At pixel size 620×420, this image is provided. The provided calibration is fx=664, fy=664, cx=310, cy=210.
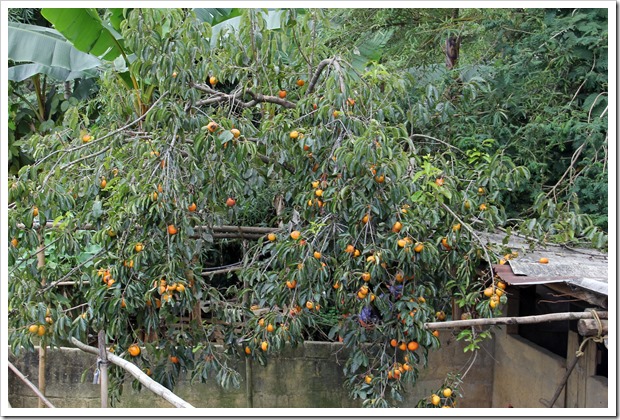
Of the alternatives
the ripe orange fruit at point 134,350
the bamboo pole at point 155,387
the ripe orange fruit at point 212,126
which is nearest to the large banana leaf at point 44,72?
the ripe orange fruit at point 212,126

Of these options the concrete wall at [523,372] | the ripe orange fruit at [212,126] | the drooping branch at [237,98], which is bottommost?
the concrete wall at [523,372]

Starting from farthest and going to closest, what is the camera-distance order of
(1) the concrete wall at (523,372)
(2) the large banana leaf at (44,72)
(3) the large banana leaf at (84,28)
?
(2) the large banana leaf at (44,72) → (3) the large banana leaf at (84,28) → (1) the concrete wall at (523,372)

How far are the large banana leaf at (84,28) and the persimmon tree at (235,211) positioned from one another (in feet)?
4.97

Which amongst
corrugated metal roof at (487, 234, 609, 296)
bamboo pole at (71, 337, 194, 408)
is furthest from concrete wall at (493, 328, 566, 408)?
Answer: bamboo pole at (71, 337, 194, 408)

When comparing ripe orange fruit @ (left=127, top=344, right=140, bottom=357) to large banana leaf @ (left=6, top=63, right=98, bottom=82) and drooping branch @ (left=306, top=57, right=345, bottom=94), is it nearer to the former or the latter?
drooping branch @ (left=306, top=57, right=345, bottom=94)

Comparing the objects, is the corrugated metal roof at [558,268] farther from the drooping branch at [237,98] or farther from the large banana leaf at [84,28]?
the large banana leaf at [84,28]

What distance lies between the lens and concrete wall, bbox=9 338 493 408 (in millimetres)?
5574

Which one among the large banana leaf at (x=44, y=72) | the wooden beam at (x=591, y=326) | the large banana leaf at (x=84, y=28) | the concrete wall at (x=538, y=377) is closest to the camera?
the wooden beam at (x=591, y=326)

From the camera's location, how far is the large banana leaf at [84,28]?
5203 mm

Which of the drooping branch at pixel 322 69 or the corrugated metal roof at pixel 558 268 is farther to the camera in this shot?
the drooping branch at pixel 322 69

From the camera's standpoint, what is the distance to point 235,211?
4172 mm

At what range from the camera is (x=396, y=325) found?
367 centimetres

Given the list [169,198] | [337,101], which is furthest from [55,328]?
[337,101]

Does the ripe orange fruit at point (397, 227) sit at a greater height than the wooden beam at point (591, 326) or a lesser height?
greater
